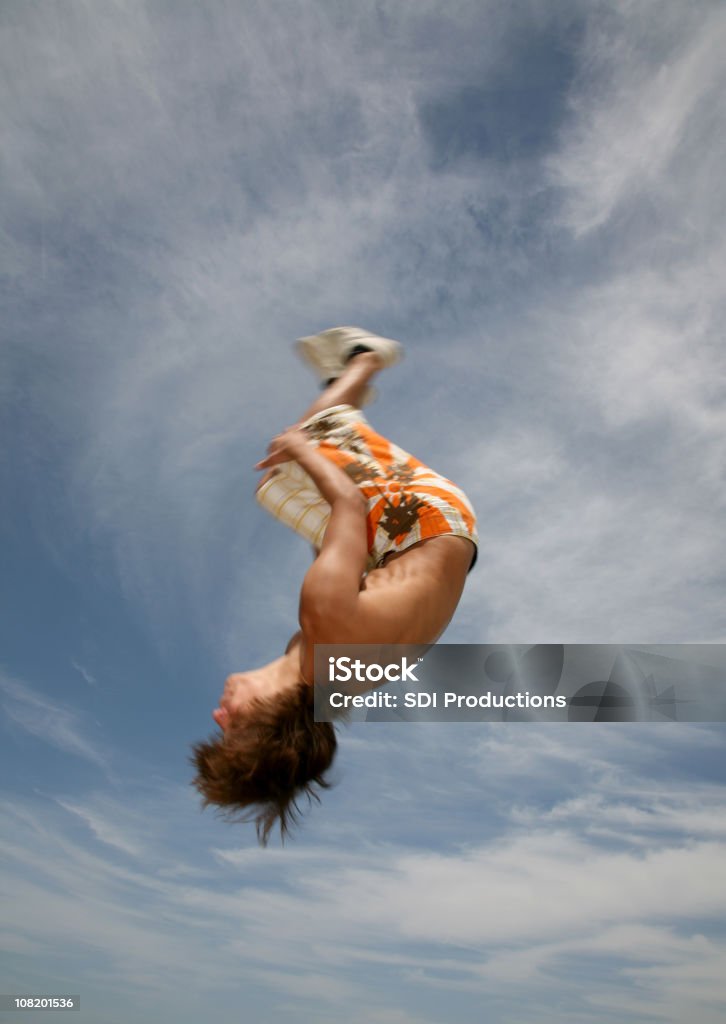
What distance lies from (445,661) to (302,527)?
1.57m

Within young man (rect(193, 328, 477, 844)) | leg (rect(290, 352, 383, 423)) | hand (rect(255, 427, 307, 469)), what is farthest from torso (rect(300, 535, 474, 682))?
leg (rect(290, 352, 383, 423))

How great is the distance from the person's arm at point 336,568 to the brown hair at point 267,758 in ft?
3.17

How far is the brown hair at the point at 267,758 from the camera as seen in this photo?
18.9ft

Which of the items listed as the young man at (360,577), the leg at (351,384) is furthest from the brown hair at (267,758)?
the leg at (351,384)

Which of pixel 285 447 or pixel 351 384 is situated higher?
pixel 351 384

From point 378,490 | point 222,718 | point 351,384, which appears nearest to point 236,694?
point 222,718

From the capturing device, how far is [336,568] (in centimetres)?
492

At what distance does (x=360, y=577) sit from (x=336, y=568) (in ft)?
0.66

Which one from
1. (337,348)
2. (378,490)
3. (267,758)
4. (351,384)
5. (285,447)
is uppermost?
(337,348)

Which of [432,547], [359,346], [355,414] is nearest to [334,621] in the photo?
[432,547]

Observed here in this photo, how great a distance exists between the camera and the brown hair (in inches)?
227

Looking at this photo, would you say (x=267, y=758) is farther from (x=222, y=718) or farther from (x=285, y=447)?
(x=285, y=447)

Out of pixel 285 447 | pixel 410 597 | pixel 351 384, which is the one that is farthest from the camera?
pixel 351 384

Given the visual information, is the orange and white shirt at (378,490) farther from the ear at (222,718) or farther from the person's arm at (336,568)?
the ear at (222,718)
